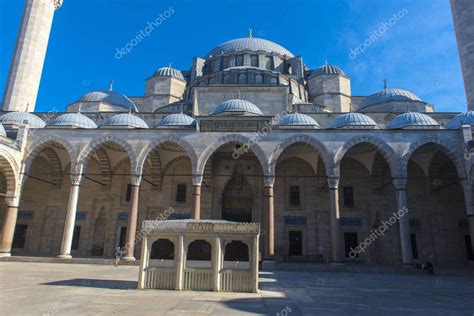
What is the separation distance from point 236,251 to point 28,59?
20170 millimetres

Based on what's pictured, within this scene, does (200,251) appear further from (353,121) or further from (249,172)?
(353,121)

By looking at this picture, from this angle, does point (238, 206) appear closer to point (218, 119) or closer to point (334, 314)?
point (218, 119)

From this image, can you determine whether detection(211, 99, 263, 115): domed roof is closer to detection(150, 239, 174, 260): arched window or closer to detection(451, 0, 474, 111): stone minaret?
detection(150, 239, 174, 260): arched window

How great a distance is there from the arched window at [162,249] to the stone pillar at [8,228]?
11.0 m

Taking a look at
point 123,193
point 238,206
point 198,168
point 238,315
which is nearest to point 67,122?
point 123,193

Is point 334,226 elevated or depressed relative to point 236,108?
depressed

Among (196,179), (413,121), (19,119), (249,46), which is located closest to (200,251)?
(196,179)

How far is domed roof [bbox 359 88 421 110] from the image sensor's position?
2120 centimetres

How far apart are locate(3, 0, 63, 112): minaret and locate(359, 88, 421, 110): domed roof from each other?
21.3 metres

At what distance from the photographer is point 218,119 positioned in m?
15.3

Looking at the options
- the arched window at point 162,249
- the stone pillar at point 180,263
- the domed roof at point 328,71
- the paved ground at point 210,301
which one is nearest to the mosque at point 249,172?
the domed roof at point 328,71

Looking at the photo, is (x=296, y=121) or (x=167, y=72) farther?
(x=167, y=72)

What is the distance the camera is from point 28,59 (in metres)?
20.3

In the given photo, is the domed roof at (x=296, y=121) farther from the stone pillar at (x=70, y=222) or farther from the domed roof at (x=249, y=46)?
the domed roof at (x=249, y=46)
